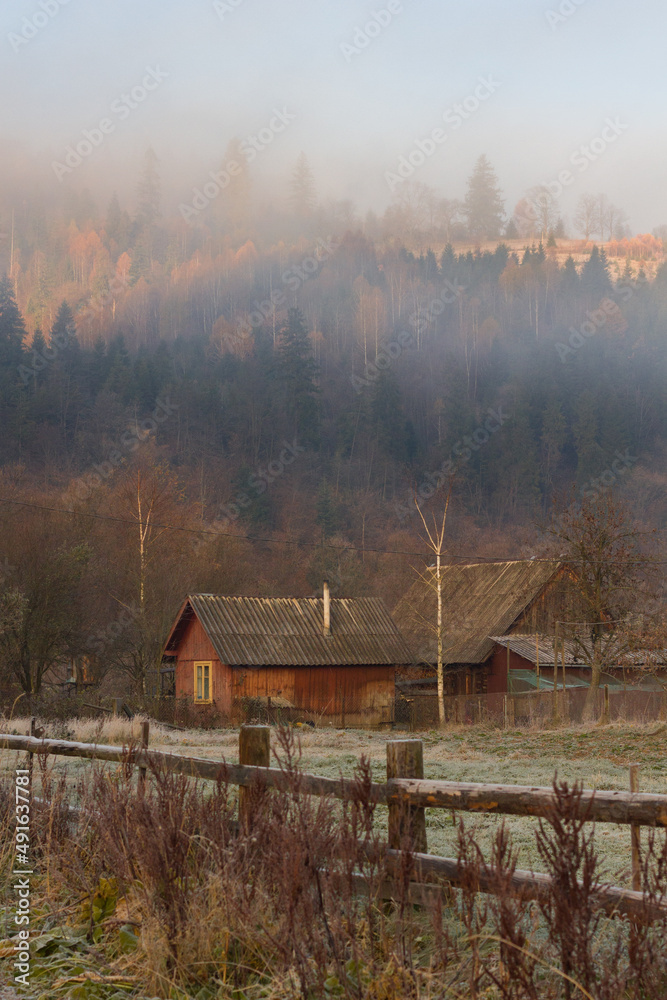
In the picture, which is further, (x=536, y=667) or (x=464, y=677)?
(x=464, y=677)

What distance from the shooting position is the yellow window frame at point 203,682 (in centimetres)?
3191

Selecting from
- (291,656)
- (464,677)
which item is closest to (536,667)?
(464,677)

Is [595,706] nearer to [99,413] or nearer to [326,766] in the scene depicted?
[326,766]

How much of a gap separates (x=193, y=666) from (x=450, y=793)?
96.9ft

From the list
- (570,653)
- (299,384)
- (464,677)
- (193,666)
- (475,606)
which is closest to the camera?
(570,653)

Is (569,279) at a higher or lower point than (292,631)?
higher

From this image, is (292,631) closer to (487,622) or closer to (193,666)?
(193,666)

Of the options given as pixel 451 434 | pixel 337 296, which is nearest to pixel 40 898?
pixel 451 434

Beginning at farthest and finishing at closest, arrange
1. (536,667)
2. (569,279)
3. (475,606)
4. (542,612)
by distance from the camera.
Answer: (569,279) < (475,606) < (542,612) < (536,667)

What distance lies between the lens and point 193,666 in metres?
33.1

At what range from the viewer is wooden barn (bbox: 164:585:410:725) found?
101ft

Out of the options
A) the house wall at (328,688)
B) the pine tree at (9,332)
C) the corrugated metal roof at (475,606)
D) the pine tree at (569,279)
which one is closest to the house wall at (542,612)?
the corrugated metal roof at (475,606)

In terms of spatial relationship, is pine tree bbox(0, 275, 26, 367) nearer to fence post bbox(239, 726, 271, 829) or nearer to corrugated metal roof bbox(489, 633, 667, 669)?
corrugated metal roof bbox(489, 633, 667, 669)

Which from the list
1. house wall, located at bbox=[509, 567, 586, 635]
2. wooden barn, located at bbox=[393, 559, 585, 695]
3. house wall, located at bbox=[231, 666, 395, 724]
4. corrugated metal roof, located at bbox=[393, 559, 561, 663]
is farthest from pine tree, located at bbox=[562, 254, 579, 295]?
house wall, located at bbox=[231, 666, 395, 724]
